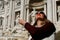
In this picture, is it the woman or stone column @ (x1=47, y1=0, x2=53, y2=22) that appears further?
stone column @ (x1=47, y1=0, x2=53, y2=22)

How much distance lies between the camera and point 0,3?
687 inches

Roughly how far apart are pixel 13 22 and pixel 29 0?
238 cm

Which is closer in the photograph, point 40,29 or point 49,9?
point 40,29

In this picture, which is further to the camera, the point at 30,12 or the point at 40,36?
the point at 30,12

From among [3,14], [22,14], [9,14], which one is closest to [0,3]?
[3,14]

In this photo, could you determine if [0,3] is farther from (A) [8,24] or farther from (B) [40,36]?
(B) [40,36]

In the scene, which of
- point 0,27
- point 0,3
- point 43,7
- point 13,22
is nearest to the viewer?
point 43,7

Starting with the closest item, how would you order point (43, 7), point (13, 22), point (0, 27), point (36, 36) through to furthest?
point (36, 36) < point (43, 7) < point (13, 22) < point (0, 27)

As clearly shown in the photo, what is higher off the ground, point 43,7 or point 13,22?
point 43,7

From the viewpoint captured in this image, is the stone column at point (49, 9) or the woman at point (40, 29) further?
the stone column at point (49, 9)

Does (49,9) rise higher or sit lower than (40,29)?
higher

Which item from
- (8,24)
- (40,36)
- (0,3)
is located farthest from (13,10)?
(40,36)

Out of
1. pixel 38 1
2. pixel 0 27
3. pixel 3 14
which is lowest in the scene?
pixel 0 27

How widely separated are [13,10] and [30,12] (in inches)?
70.9
